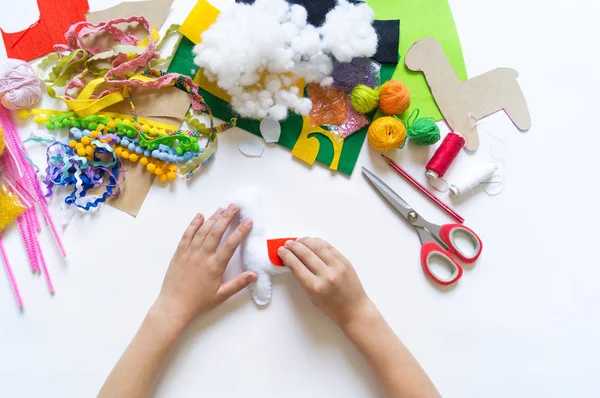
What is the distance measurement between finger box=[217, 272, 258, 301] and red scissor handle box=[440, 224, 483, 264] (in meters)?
0.41

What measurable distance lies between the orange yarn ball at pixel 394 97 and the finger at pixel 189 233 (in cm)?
46

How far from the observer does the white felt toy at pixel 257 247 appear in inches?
36.7

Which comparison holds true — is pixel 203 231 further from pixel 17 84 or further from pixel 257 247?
pixel 17 84

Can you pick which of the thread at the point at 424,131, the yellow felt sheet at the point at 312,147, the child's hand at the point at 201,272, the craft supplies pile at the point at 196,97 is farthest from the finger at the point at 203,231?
the thread at the point at 424,131

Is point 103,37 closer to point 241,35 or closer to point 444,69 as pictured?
point 241,35

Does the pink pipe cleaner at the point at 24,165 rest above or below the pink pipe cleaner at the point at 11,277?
above

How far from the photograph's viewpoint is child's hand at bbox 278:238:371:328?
0.90 metres

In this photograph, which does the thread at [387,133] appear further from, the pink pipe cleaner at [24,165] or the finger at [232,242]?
the pink pipe cleaner at [24,165]

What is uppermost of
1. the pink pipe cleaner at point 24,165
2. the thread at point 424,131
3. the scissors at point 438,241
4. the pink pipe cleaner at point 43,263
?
the thread at point 424,131

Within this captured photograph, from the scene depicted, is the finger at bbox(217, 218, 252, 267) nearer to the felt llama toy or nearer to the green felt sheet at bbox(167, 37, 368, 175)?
the green felt sheet at bbox(167, 37, 368, 175)

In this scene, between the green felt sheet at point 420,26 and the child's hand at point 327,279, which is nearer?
the child's hand at point 327,279

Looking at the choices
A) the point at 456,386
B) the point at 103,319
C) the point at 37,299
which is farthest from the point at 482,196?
the point at 37,299

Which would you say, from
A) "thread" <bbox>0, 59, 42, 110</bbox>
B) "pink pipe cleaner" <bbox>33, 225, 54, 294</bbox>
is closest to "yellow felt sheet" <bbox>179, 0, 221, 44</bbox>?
"thread" <bbox>0, 59, 42, 110</bbox>

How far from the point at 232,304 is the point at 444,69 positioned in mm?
694
